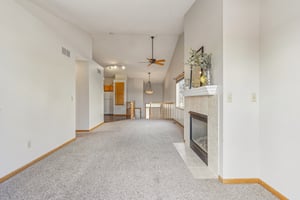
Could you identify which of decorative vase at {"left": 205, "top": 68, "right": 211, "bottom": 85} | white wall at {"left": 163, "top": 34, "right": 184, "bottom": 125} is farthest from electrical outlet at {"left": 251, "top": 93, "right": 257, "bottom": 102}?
white wall at {"left": 163, "top": 34, "right": 184, "bottom": 125}

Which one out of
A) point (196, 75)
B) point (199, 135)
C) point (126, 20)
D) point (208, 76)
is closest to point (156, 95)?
point (126, 20)

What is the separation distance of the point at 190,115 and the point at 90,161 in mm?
2349

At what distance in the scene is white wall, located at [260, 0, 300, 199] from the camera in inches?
73.7

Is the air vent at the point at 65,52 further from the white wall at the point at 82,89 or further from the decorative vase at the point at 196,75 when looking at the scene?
the decorative vase at the point at 196,75

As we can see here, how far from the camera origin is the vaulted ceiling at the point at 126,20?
3.71 meters

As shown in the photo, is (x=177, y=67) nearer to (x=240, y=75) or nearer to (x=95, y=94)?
(x=95, y=94)

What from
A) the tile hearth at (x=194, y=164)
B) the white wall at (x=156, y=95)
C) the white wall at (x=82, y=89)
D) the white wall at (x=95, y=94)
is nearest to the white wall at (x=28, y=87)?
the white wall at (x=82, y=89)

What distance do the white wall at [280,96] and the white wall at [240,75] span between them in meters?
0.09

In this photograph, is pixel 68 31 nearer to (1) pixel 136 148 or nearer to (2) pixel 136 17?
(2) pixel 136 17

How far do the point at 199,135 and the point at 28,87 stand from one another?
10.9 feet

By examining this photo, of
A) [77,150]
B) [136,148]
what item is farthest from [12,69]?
[136,148]

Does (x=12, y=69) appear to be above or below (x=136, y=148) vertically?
above

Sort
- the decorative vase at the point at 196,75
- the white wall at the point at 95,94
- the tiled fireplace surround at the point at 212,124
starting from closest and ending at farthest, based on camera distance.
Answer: the tiled fireplace surround at the point at 212,124, the decorative vase at the point at 196,75, the white wall at the point at 95,94

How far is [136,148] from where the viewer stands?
4.07 metres
